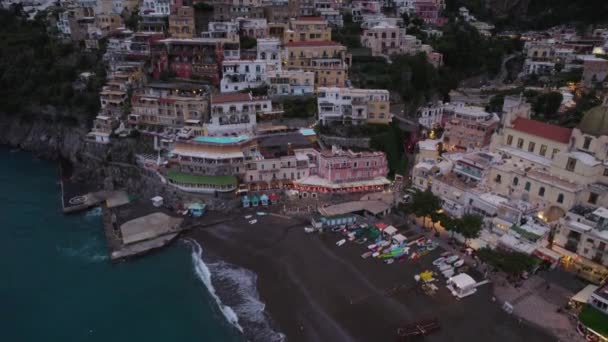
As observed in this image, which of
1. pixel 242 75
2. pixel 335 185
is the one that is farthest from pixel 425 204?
pixel 242 75

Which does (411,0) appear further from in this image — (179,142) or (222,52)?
(179,142)

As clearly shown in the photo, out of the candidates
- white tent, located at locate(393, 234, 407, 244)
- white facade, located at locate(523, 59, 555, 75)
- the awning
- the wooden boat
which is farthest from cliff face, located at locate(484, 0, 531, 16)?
the wooden boat

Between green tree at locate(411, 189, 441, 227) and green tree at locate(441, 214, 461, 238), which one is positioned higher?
green tree at locate(411, 189, 441, 227)

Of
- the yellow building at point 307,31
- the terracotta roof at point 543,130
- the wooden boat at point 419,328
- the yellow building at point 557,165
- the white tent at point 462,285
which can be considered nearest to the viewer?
the wooden boat at point 419,328

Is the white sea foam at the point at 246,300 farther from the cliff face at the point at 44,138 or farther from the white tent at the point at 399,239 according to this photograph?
the cliff face at the point at 44,138

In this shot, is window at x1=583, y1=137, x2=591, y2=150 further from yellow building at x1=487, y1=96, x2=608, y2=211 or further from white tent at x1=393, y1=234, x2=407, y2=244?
white tent at x1=393, y1=234, x2=407, y2=244

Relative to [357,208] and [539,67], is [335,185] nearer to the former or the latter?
Result: [357,208]

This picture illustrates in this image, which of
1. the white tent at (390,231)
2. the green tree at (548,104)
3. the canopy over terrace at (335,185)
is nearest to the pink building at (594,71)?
the green tree at (548,104)
